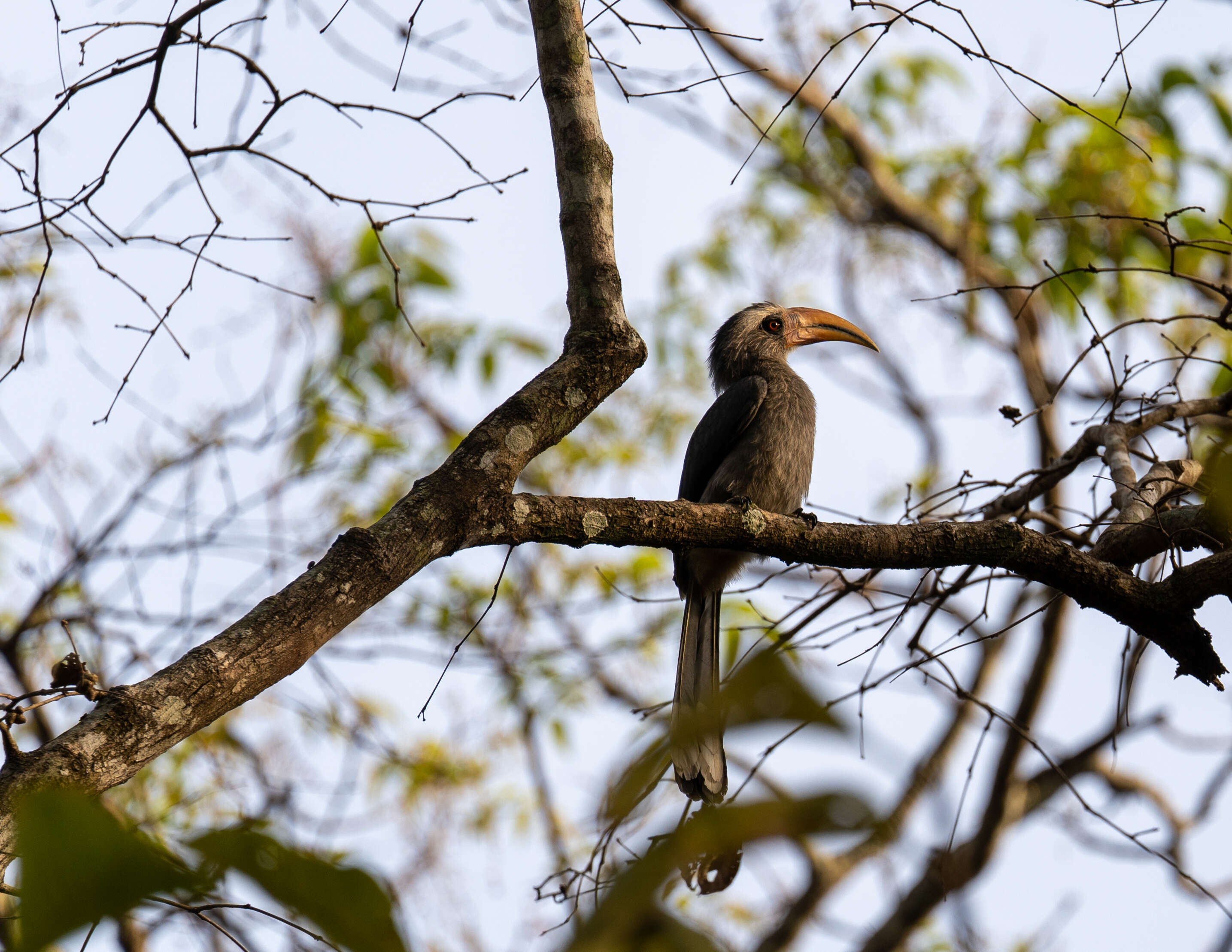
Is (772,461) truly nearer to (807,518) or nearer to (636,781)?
(807,518)

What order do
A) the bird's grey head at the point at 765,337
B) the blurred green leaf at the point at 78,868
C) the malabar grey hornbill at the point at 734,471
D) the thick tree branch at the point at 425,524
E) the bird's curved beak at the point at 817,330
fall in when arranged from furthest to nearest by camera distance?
the bird's curved beak at the point at 817,330, the bird's grey head at the point at 765,337, the malabar grey hornbill at the point at 734,471, the thick tree branch at the point at 425,524, the blurred green leaf at the point at 78,868

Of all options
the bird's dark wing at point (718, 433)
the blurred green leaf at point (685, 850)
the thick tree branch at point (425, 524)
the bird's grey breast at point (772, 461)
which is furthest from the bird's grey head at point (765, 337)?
the blurred green leaf at point (685, 850)

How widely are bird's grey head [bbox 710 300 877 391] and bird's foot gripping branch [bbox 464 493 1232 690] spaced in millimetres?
2829

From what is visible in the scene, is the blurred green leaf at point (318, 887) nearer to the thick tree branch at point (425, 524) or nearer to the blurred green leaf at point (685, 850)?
the blurred green leaf at point (685, 850)

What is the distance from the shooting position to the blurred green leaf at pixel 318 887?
1.47 feet

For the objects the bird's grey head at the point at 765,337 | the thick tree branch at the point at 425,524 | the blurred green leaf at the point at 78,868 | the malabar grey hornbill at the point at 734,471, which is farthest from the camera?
the bird's grey head at the point at 765,337

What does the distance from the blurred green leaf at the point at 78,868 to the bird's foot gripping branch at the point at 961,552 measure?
1843 mm

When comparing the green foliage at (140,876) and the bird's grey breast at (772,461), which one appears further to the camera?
the bird's grey breast at (772,461)

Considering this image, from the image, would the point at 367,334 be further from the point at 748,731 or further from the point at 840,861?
the point at 748,731

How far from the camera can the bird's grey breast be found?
4.34 metres

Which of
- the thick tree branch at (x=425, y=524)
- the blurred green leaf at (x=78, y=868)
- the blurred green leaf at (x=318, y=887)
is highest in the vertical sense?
the thick tree branch at (x=425, y=524)

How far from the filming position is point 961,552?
260 cm

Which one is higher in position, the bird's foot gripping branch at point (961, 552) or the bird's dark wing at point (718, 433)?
the bird's dark wing at point (718, 433)

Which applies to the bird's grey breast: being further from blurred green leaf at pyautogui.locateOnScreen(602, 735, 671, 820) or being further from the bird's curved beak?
blurred green leaf at pyautogui.locateOnScreen(602, 735, 671, 820)
